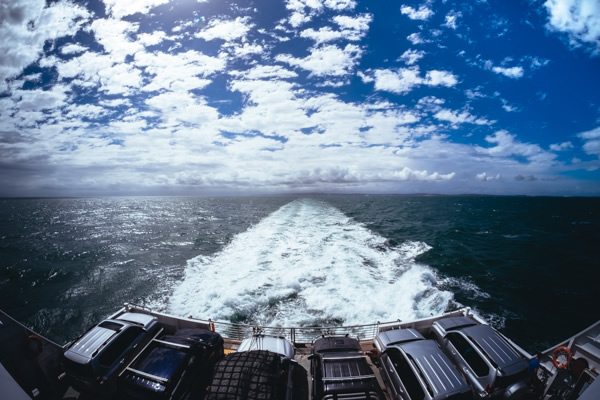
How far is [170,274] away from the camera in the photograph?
2059 cm

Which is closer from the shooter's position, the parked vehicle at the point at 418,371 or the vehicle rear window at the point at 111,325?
the parked vehicle at the point at 418,371

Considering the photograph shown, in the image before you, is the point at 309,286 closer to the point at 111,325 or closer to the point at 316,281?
the point at 316,281

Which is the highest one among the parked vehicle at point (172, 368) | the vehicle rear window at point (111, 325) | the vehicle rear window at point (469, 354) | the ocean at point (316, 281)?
the vehicle rear window at point (111, 325)

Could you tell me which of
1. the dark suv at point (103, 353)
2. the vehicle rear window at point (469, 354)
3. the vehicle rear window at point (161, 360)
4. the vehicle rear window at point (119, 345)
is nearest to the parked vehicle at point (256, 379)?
the vehicle rear window at point (161, 360)

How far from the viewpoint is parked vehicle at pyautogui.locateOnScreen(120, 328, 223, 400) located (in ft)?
17.0

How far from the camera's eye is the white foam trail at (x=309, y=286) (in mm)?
12734

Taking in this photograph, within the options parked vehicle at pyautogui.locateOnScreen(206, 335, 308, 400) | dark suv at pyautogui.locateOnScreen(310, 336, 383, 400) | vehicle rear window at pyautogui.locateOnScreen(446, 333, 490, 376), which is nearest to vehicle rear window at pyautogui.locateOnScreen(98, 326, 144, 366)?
parked vehicle at pyautogui.locateOnScreen(206, 335, 308, 400)

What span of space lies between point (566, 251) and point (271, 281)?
127ft

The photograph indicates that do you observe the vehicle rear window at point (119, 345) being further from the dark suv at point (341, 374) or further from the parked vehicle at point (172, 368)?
the dark suv at point (341, 374)

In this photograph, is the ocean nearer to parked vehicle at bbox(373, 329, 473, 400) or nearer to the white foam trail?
the white foam trail

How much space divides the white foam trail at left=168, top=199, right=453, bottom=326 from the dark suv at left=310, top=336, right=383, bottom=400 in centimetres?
620

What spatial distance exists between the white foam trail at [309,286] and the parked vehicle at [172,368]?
618 cm

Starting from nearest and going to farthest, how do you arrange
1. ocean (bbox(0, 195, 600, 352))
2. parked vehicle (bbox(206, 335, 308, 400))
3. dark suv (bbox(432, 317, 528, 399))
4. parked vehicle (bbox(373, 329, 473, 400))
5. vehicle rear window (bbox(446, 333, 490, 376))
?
parked vehicle (bbox(206, 335, 308, 400)) → parked vehicle (bbox(373, 329, 473, 400)) → dark suv (bbox(432, 317, 528, 399)) → vehicle rear window (bbox(446, 333, 490, 376)) → ocean (bbox(0, 195, 600, 352))

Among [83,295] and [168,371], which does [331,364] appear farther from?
[83,295]
